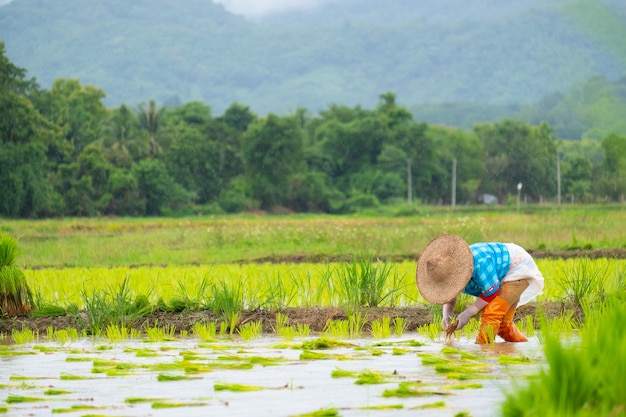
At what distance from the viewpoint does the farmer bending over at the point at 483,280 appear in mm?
7645

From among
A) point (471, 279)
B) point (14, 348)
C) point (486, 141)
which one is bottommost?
point (14, 348)

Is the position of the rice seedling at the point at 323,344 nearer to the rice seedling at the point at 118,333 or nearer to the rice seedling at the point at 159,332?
the rice seedling at the point at 159,332

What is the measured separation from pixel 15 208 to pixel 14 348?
44690mm

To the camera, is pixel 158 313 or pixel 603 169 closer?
pixel 158 313

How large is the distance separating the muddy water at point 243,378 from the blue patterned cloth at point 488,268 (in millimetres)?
449

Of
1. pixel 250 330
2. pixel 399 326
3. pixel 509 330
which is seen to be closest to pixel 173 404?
pixel 509 330

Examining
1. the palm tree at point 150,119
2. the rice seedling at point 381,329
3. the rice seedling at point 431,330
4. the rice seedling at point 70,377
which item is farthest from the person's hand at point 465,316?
the palm tree at point 150,119

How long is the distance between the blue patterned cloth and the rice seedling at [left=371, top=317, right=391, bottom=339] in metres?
1.05

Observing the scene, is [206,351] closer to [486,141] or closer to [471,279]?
Answer: [471,279]

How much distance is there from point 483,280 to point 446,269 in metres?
0.30

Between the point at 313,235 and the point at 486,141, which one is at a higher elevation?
the point at 486,141

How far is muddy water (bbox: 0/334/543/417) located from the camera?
5.14m

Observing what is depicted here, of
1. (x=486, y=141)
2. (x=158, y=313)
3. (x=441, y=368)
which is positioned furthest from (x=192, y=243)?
(x=486, y=141)

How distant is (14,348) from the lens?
8492 mm
